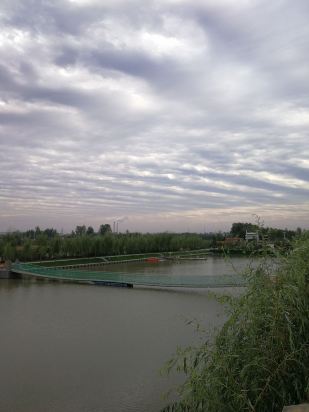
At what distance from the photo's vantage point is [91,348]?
996 cm

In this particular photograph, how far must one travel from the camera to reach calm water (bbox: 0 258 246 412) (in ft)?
23.0

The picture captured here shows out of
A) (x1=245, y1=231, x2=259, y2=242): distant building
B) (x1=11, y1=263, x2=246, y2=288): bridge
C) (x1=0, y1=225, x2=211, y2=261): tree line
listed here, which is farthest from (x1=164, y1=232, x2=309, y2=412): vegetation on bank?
(x1=0, y1=225, x2=211, y2=261): tree line

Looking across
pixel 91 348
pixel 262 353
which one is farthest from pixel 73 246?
pixel 262 353

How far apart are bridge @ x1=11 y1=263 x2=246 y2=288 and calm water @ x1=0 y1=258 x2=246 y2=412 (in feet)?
5.83

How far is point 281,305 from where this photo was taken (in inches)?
124

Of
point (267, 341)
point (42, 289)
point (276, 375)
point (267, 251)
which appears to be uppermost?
point (267, 251)

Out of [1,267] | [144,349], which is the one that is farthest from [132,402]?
[1,267]

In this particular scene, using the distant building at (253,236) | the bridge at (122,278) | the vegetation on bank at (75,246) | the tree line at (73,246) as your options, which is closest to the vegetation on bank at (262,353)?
the distant building at (253,236)

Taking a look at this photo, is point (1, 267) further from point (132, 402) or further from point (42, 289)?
point (132, 402)

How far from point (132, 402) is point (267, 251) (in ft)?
14.3

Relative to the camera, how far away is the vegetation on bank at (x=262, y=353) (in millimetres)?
2975

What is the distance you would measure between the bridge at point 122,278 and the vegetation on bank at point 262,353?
14367 mm

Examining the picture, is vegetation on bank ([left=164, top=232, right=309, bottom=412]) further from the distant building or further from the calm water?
the calm water

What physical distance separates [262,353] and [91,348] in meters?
7.65
